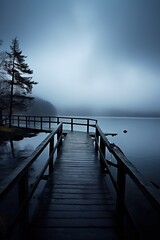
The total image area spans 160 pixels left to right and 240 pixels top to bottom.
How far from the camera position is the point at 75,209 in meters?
2.79

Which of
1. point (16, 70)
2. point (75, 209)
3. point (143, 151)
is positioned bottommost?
point (143, 151)

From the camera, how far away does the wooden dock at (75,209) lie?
2.22m

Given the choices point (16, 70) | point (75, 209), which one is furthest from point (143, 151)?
point (75, 209)

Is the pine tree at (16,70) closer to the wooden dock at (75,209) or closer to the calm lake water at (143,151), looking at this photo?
the calm lake water at (143,151)

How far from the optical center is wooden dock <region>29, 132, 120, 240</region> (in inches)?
87.4

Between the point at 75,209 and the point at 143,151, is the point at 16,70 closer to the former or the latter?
the point at 143,151

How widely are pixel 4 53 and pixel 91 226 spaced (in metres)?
24.5

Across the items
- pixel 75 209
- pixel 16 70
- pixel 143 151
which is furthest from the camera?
pixel 143 151

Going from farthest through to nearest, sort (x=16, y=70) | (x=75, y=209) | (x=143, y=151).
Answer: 1. (x=143, y=151)
2. (x=16, y=70)
3. (x=75, y=209)

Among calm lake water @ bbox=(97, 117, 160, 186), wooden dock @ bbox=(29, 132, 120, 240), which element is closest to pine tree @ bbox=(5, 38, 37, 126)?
calm lake water @ bbox=(97, 117, 160, 186)

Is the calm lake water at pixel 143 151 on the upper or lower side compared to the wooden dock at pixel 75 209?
lower

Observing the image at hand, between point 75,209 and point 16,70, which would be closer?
point 75,209

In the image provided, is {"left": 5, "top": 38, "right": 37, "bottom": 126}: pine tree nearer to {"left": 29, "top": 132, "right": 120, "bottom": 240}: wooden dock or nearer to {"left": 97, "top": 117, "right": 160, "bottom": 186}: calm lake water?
{"left": 97, "top": 117, "right": 160, "bottom": 186}: calm lake water

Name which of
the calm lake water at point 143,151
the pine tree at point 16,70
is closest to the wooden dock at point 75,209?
the calm lake water at point 143,151
